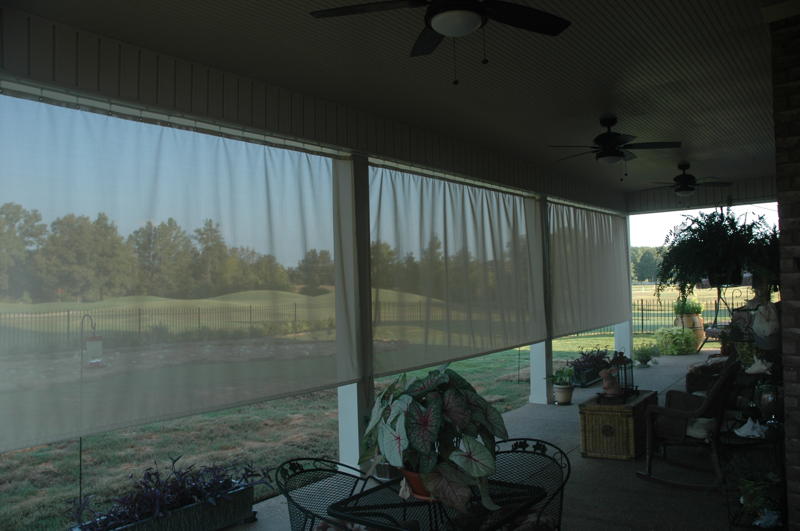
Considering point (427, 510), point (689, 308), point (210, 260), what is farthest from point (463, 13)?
point (689, 308)

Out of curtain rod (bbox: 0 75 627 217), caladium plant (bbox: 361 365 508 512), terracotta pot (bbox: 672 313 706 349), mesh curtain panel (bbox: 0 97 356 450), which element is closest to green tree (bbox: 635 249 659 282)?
terracotta pot (bbox: 672 313 706 349)

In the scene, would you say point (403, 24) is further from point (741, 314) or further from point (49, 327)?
point (741, 314)

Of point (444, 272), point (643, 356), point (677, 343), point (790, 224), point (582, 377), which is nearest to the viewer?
point (790, 224)

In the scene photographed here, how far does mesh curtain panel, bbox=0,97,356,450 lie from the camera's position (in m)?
2.74

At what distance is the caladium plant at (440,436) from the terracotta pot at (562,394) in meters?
5.26

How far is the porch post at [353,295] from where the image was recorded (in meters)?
4.25

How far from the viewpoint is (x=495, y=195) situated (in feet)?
20.0

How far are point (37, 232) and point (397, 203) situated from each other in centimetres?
265

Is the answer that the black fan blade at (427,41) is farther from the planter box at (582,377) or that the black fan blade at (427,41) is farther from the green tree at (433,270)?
the planter box at (582,377)

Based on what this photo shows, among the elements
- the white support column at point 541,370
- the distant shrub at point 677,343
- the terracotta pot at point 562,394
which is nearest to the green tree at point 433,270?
the white support column at point 541,370

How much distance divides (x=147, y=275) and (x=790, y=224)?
3183 millimetres

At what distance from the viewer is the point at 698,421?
13.4 feet

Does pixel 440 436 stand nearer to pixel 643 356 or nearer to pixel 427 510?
pixel 427 510

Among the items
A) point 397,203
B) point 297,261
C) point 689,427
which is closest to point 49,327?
point 297,261
